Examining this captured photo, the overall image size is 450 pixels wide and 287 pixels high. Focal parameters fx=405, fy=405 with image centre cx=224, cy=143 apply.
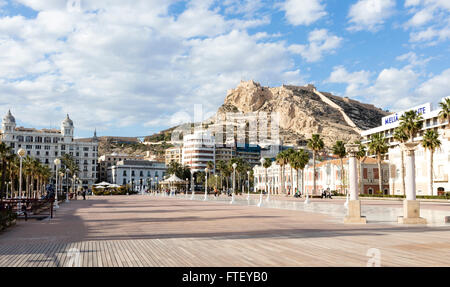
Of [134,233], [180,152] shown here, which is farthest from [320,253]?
[180,152]

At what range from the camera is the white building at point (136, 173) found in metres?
154

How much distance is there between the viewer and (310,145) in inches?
3098

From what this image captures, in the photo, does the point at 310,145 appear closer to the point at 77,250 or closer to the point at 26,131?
the point at 77,250

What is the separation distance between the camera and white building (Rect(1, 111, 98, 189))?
440ft

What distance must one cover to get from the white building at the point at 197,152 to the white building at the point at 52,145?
37300 mm

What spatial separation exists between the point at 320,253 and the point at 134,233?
719cm

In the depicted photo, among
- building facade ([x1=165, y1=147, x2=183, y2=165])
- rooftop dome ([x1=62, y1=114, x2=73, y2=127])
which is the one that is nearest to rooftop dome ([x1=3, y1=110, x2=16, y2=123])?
rooftop dome ([x1=62, y1=114, x2=73, y2=127])

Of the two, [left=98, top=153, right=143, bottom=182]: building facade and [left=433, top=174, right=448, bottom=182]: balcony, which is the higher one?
[left=98, top=153, right=143, bottom=182]: building facade

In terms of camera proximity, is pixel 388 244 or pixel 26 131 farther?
pixel 26 131

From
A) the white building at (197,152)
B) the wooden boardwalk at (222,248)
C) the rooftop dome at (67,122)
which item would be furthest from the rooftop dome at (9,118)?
the wooden boardwalk at (222,248)

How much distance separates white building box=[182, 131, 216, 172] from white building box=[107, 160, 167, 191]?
11189mm

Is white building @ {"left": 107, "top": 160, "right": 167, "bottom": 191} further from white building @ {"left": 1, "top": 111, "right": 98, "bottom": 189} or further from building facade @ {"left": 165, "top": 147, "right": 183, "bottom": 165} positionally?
building facade @ {"left": 165, "top": 147, "right": 183, "bottom": 165}

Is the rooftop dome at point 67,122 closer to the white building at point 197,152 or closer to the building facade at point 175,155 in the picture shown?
the white building at point 197,152

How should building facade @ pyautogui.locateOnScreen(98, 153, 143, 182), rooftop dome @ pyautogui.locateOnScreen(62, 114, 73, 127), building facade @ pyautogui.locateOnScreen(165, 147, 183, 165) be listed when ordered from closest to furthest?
1. rooftop dome @ pyautogui.locateOnScreen(62, 114, 73, 127)
2. building facade @ pyautogui.locateOnScreen(98, 153, 143, 182)
3. building facade @ pyautogui.locateOnScreen(165, 147, 183, 165)
